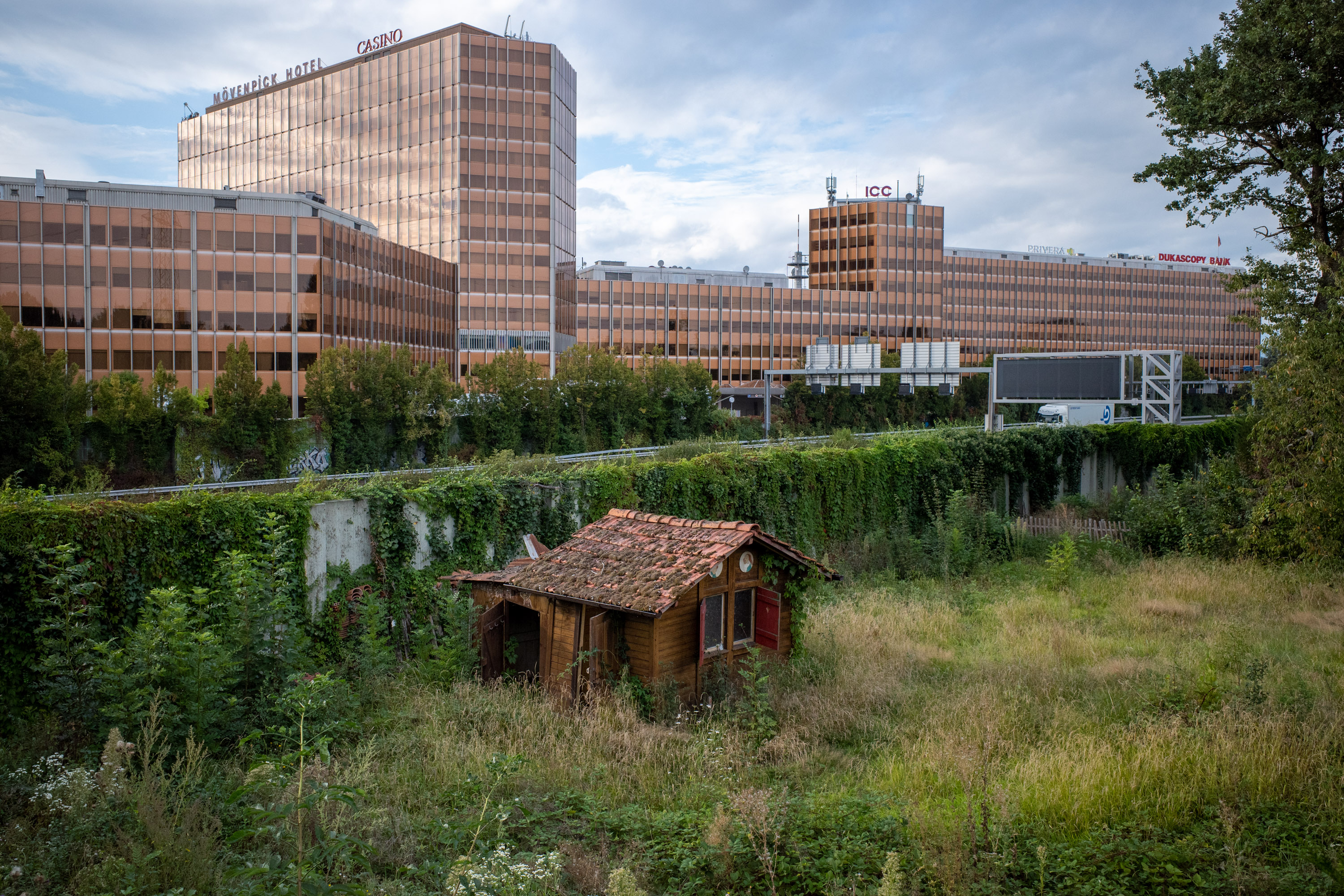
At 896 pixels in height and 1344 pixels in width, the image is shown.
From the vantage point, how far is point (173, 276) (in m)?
53.5

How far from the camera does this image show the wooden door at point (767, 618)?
12617 millimetres

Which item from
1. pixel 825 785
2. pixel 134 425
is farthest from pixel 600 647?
pixel 134 425

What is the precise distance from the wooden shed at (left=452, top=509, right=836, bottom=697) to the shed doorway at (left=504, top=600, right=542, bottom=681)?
1cm

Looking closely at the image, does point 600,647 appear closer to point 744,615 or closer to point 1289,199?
point 744,615

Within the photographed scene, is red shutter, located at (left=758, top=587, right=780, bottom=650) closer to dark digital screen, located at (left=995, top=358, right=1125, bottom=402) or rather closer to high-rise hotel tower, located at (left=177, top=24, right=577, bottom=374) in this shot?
dark digital screen, located at (left=995, top=358, right=1125, bottom=402)

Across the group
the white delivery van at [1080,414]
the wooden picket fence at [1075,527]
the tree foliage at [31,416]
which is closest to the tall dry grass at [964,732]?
the wooden picket fence at [1075,527]

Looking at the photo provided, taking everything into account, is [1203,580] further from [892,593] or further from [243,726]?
[243,726]

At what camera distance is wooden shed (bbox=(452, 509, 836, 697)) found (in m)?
11.4

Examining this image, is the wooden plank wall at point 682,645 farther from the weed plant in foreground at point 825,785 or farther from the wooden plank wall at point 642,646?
the weed plant in foreground at point 825,785

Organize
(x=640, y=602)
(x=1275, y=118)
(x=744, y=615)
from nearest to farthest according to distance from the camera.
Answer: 1. (x=640, y=602)
2. (x=744, y=615)
3. (x=1275, y=118)

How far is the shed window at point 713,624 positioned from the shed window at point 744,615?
0.24m

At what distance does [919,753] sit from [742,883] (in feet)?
11.6

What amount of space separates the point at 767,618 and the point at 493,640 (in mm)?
4023

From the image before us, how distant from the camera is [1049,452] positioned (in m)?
31.4
